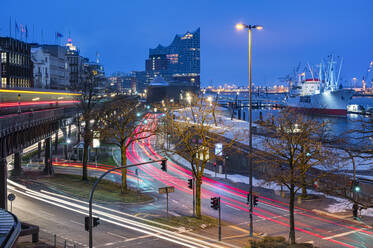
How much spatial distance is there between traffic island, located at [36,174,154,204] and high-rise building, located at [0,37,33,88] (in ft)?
187

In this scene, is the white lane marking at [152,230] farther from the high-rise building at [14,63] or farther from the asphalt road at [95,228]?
the high-rise building at [14,63]

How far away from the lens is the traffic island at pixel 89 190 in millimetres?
36719

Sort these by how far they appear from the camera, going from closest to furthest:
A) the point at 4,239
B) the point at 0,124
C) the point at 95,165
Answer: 1. the point at 4,239
2. the point at 0,124
3. the point at 95,165

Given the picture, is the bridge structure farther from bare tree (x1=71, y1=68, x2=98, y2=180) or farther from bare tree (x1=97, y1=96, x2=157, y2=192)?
bare tree (x1=97, y1=96, x2=157, y2=192)

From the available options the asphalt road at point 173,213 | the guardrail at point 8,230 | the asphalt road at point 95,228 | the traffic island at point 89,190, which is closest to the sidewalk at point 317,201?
the asphalt road at point 173,213

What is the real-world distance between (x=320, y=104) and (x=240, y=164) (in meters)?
152

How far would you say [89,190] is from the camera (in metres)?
39.7

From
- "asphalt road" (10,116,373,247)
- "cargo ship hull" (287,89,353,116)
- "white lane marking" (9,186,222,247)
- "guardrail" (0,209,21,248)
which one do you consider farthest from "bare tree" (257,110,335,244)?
"cargo ship hull" (287,89,353,116)

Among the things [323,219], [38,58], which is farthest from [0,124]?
[38,58]

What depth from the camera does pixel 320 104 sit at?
19162cm

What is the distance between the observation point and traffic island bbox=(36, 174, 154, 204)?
36.7 meters

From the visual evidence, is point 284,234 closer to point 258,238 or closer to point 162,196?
point 258,238

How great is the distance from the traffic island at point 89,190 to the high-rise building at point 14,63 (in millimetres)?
56928

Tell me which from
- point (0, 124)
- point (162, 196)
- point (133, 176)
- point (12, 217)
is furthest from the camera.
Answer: point (133, 176)
